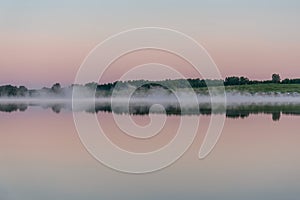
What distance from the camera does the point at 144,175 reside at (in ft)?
10.3

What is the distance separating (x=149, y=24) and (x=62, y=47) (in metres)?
0.53

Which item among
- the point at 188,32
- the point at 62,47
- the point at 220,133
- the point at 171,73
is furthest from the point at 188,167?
the point at 62,47

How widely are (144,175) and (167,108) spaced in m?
0.42

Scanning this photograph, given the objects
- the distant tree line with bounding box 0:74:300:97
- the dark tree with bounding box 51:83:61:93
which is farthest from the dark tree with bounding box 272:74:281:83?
the dark tree with bounding box 51:83:61:93

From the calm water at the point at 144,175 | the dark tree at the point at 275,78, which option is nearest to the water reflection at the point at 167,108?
the calm water at the point at 144,175

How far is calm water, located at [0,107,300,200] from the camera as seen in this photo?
3168mm

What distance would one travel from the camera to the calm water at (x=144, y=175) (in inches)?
125

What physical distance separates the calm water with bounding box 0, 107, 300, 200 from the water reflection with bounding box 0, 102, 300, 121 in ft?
0.11

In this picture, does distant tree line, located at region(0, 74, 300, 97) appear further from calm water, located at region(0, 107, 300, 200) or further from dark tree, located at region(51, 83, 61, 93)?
calm water, located at region(0, 107, 300, 200)

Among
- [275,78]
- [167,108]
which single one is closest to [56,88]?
[167,108]

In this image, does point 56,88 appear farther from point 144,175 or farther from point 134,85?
point 144,175

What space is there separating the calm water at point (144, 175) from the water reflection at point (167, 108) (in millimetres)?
32

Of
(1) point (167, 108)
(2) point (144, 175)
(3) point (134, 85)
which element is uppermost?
(3) point (134, 85)

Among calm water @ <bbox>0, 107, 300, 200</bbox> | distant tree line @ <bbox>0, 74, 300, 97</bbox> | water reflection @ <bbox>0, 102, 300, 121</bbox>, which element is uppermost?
distant tree line @ <bbox>0, 74, 300, 97</bbox>
